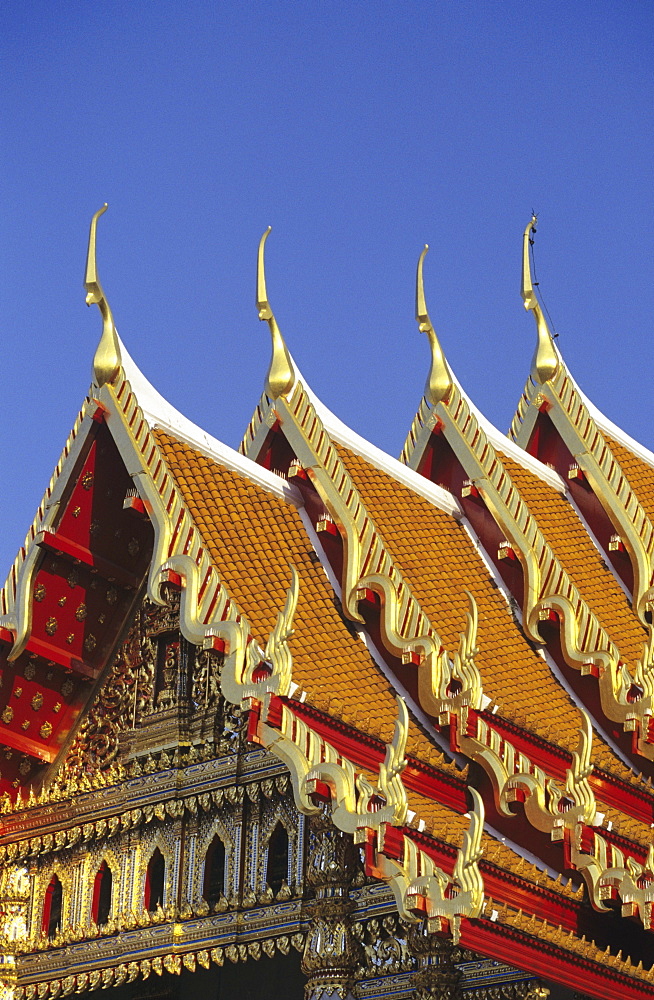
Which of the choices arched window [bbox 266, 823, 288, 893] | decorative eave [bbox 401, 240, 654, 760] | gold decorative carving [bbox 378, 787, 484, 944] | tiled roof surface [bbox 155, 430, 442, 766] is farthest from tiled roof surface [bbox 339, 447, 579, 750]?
gold decorative carving [bbox 378, 787, 484, 944]

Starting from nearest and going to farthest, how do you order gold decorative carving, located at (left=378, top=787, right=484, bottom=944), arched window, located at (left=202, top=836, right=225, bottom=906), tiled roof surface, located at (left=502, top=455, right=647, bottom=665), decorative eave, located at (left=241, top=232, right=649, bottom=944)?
gold decorative carving, located at (left=378, top=787, right=484, bottom=944) → decorative eave, located at (left=241, top=232, right=649, bottom=944) → arched window, located at (left=202, top=836, right=225, bottom=906) → tiled roof surface, located at (left=502, top=455, right=647, bottom=665)

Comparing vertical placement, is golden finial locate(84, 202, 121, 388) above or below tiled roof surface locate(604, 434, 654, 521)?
below

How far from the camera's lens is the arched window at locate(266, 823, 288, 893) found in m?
11.4

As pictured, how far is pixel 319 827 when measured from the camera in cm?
1081

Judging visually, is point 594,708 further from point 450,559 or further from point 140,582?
point 140,582

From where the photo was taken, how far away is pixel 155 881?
12.2m

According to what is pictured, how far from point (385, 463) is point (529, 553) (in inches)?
57.9

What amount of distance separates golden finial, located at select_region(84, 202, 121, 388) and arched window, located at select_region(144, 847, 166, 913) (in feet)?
10.0

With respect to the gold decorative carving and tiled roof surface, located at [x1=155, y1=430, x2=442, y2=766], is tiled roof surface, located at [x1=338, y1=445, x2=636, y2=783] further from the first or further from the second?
the gold decorative carving

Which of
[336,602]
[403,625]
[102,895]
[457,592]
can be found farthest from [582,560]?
[102,895]

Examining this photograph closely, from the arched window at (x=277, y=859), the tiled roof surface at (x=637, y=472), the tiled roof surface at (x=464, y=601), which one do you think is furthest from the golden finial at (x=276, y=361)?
the tiled roof surface at (x=637, y=472)

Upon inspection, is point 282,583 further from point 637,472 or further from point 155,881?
point 637,472

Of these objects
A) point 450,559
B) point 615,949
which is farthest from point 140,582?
point 615,949

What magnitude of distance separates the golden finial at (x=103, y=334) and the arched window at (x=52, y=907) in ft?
11.4
